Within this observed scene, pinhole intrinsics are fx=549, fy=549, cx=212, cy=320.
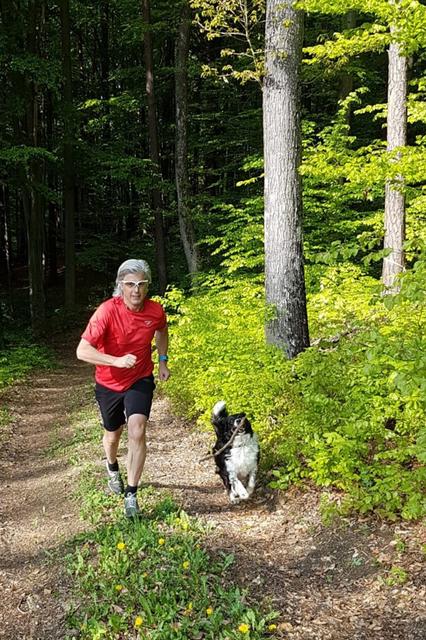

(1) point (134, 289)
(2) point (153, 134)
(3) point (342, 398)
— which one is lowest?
(3) point (342, 398)

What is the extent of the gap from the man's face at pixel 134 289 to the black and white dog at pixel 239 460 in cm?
141

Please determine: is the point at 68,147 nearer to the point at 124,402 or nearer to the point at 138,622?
the point at 124,402

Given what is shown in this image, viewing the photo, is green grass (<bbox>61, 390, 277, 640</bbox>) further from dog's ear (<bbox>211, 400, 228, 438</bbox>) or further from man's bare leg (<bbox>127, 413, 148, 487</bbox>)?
dog's ear (<bbox>211, 400, 228, 438</bbox>)

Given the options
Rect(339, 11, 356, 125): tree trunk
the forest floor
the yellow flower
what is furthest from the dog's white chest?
Rect(339, 11, 356, 125): tree trunk

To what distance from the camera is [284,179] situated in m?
6.93

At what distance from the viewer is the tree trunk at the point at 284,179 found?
6.79 m

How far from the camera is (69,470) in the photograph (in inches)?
242

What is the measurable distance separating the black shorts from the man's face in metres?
0.64

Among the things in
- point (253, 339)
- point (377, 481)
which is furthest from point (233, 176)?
point (377, 481)

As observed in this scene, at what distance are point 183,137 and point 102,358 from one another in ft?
38.9

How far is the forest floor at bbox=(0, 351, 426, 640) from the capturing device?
11.2 feet

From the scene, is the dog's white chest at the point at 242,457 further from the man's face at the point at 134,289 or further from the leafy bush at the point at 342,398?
the man's face at the point at 134,289

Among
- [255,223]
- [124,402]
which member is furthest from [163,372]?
[255,223]

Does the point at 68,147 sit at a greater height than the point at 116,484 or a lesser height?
greater
